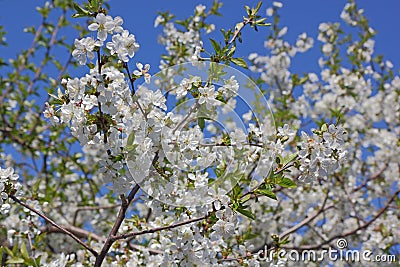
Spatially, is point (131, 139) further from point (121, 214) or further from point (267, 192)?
point (267, 192)

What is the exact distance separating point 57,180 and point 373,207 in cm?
367

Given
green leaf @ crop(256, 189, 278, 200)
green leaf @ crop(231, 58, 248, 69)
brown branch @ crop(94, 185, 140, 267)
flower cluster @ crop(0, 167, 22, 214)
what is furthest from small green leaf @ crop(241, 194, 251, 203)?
flower cluster @ crop(0, 167, 22, 214)

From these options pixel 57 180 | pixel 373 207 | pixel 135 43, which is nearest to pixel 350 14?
pixel 373 207

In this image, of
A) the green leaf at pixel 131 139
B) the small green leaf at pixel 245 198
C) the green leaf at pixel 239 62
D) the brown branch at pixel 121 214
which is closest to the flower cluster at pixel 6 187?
the brown branch at pixel 121 214

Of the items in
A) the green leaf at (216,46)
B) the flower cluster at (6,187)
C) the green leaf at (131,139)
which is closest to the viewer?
the green leaf at (131,139)

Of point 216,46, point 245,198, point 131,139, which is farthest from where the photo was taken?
point 216,46

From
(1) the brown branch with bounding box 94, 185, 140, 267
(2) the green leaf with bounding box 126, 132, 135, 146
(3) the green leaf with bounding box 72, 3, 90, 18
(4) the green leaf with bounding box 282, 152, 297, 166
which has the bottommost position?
(1) the brown branch with bounding box 94, 185, 140, 267

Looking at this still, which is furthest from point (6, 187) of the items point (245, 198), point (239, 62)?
point (239, 62)

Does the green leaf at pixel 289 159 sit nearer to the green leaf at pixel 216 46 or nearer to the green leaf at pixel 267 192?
the green leaf at pixel 267 192

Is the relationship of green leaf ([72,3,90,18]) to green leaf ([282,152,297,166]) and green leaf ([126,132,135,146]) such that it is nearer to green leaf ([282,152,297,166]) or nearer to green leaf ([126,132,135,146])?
green leaf ([126,132,135,146])

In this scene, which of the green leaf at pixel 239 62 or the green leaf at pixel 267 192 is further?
the green leaf at pixel 239 62

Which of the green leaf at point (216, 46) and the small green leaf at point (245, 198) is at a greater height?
the green leaf at point (216, 46)

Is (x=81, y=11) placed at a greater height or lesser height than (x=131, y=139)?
greater

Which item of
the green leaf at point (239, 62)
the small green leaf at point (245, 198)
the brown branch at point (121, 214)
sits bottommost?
the brown branch at point (121, 214)
